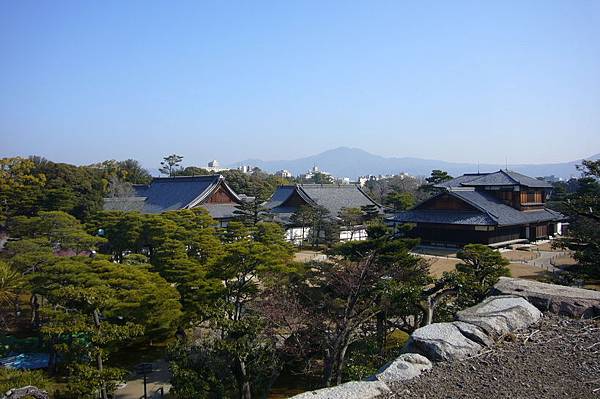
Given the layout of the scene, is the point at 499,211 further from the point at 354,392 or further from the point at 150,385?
the point at 354,392

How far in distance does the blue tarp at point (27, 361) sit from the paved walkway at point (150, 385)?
9.29ft

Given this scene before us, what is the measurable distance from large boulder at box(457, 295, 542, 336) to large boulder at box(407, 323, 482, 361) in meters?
0.43

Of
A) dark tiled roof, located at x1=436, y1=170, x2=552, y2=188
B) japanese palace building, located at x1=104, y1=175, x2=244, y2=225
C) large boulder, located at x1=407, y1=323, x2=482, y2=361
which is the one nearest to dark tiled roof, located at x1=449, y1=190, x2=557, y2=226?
dark tiled roof, located at x1=436, y1=170, x2=552, y2=188

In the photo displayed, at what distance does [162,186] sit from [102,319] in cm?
2732

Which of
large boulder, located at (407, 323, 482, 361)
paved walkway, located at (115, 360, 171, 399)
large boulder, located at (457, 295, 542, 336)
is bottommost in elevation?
paved walkway, located at (115, 360, 171, 399)

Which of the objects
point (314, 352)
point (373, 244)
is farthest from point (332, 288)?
point (373, 244)

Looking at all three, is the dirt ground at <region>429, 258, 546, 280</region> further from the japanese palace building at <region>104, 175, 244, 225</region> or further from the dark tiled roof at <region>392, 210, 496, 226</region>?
the japanese palace building at <region>104, 175, 244, 225</region>

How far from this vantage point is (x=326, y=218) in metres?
34.9

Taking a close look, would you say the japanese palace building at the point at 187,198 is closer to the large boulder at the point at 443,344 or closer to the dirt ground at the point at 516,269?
the dirt ground at the point at 516,269

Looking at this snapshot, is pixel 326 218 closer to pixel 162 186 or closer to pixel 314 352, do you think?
pixel 162 186

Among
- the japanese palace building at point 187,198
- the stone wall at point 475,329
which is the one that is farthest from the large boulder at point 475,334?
the japanese palace building at point 187,198

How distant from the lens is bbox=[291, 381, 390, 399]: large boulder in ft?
13.5

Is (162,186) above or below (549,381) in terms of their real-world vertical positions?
above

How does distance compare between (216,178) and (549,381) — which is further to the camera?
(216,178)
